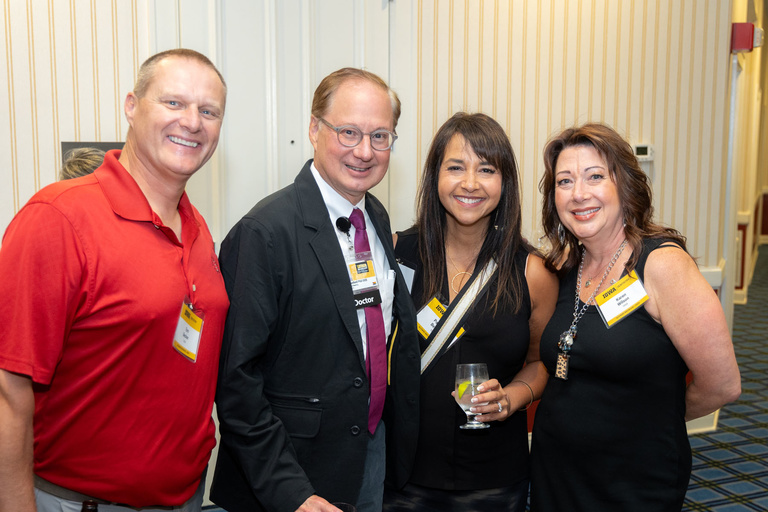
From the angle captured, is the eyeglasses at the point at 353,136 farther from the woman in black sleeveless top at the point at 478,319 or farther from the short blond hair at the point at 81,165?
the short blond hair at the point at 81,165

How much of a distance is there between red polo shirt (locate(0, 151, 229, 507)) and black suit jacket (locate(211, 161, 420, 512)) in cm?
10

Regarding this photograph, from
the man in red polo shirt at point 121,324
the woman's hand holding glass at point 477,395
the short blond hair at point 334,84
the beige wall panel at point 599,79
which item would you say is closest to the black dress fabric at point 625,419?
the woman's hand holding glass at point 477,395

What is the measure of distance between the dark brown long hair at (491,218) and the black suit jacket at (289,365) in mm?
521

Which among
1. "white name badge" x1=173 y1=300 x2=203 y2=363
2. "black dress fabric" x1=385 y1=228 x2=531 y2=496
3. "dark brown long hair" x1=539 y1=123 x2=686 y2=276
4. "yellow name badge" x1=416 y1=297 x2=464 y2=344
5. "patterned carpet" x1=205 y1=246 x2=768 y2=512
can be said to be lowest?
"patterned carpet" x1=205 y1=246 x2=768 y2=512

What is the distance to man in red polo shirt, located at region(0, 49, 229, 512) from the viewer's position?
124 centimetres

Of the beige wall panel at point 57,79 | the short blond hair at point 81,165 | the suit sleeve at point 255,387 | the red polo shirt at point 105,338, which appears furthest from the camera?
the beige wall panel at point 57,79

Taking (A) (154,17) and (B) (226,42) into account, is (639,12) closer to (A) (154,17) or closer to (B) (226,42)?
(B) (226,42)

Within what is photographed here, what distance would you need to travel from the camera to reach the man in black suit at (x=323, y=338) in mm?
1551

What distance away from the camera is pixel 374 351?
1780mm

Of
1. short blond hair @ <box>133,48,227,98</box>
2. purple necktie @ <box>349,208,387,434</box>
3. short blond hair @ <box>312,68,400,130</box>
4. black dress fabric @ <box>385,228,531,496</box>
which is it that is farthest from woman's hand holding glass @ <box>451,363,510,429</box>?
short blond hair @ <box>133,48,227,98</box>

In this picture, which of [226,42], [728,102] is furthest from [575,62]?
[226,42]

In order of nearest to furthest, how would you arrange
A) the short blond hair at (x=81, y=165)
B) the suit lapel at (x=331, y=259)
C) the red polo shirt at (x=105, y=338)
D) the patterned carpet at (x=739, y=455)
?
1. the red polo shirt at (x=105, y=338)
2. the suit lapel at (x=331, y=259)
3. the short blond hair at (x=81, y=165)
4. the patterned carpet at (x=739, y=455)

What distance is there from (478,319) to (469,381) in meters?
0.22

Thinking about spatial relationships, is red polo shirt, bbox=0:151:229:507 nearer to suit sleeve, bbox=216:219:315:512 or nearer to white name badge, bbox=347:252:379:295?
suit sleeve, bbox=216:219:315:512
